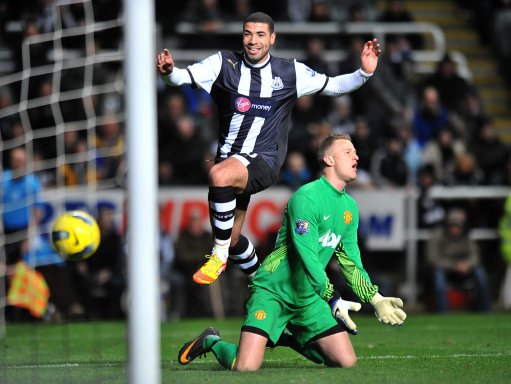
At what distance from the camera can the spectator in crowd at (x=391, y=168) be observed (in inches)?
614

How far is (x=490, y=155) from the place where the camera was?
16359mm

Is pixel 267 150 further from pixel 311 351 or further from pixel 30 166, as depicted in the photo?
pixel 30 166

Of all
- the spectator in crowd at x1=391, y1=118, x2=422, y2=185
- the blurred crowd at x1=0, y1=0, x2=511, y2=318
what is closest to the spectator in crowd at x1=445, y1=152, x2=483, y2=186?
the blurred crowd at x1=0, y1=0, x2=511, y2=318

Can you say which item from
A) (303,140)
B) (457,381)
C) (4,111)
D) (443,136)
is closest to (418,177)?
(443,136)

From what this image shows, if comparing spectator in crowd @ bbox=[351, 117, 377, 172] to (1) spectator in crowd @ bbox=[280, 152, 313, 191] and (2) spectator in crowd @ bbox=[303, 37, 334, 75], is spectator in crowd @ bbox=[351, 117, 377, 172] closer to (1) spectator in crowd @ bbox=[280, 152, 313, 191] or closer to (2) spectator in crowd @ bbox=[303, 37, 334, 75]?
(1) spectator in crowd @ bbox=[280, 152, 313, 191]

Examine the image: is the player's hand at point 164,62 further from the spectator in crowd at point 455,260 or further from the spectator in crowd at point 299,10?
the spectator in crowd at point 299,10

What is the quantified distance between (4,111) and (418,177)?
19.8ft

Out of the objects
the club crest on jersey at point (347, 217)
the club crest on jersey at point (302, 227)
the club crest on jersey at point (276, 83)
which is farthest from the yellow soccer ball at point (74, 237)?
the club crest on jersey at point (347, 217)

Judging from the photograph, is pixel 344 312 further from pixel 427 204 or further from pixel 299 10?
pixel 299 10

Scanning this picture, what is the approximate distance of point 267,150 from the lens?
8.28 m

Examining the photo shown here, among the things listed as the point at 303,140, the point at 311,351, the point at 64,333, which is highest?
the point at 303,140

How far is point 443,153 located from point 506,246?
5.78ft

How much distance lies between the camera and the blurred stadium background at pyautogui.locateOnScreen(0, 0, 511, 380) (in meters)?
14.4

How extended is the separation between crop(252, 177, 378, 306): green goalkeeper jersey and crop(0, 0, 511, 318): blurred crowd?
662 cm
